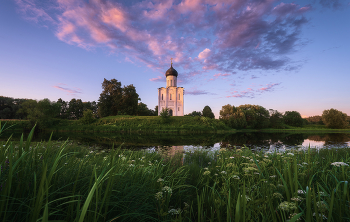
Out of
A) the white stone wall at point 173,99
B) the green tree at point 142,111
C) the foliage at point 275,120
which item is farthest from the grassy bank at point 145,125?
the foliage at point 275,120

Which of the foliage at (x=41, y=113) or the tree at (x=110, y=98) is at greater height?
the tree at (x=110, y=98)

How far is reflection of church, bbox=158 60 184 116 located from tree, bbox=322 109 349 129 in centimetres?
5219

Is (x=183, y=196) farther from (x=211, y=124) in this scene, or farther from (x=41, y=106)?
(x=41, y=106)

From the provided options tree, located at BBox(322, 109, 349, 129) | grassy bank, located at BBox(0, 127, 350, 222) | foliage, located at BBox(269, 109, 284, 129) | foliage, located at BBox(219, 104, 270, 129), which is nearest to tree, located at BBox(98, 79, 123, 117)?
foliage, located at BBox(219, 104, 270, 129)

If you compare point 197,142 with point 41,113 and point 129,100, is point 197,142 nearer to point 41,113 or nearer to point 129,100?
point 41,113

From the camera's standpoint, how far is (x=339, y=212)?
168cm

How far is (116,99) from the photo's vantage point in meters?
48.6

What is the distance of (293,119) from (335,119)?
11850 mm

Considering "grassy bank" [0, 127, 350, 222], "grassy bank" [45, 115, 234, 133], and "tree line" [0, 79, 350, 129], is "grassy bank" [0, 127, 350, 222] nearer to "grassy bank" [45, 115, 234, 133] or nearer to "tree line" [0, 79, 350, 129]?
"grassy bank" [45, 115, 234, 133]

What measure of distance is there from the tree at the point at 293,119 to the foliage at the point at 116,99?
6137 centimetres

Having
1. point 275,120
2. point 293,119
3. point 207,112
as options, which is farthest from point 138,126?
point 293,119

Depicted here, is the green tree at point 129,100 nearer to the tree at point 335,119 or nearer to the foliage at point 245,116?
the foliage at point 245,116

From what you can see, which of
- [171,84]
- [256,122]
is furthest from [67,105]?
[256,122]

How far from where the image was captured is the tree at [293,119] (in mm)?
61688
